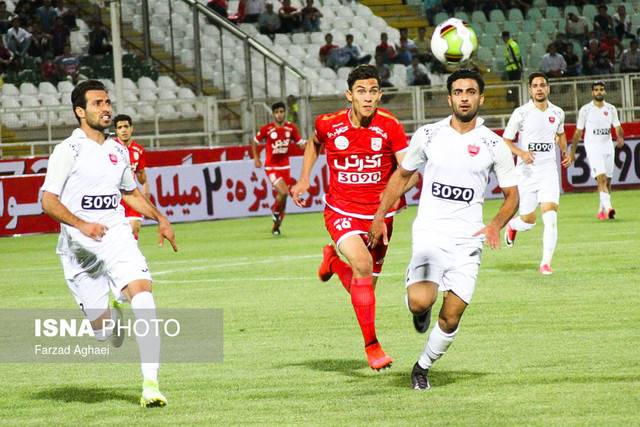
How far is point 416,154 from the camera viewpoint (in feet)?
30.7

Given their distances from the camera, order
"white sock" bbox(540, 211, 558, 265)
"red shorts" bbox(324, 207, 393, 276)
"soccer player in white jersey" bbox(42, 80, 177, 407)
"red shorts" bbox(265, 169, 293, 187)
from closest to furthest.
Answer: "soccer player in white jersey" bbox(42, 80, 177, 407)
"red shorts" bbox(324, 207, 393, 276)
"white sock" bbox(540, 211, 558, 265)
"red shorts" bbox(265, 169, 293, 187)

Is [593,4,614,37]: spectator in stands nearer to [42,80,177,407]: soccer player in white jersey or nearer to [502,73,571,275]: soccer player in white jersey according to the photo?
[502,73,571,275]: soccer player in white jersey

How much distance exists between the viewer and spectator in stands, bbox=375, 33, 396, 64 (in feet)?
113

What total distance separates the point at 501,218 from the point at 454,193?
1.24 ft

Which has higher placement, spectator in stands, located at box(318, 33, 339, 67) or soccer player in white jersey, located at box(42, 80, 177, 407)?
spectator in stands, located at box(318, 33, 339, 67)

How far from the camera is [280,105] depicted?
24.8 meters

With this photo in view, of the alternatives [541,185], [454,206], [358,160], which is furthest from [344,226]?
[541,185]

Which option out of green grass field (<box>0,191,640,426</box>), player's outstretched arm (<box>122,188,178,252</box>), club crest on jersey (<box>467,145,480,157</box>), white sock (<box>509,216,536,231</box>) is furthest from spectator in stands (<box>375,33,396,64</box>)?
club crest on jersey (<box>467,145,480,157</box>)

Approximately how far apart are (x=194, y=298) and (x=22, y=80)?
17173mm

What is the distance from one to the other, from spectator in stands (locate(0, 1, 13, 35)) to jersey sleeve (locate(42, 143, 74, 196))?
2340 centimetres

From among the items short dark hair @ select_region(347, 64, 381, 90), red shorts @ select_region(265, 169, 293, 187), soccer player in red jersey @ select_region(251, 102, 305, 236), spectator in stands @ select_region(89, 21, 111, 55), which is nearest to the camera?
short dark hair @ select_region(347, 64, 381, 90)

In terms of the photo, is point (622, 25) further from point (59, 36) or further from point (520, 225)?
point (520, 225)

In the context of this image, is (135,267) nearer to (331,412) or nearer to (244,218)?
(331,412)

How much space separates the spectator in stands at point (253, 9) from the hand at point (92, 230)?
27227 mm
